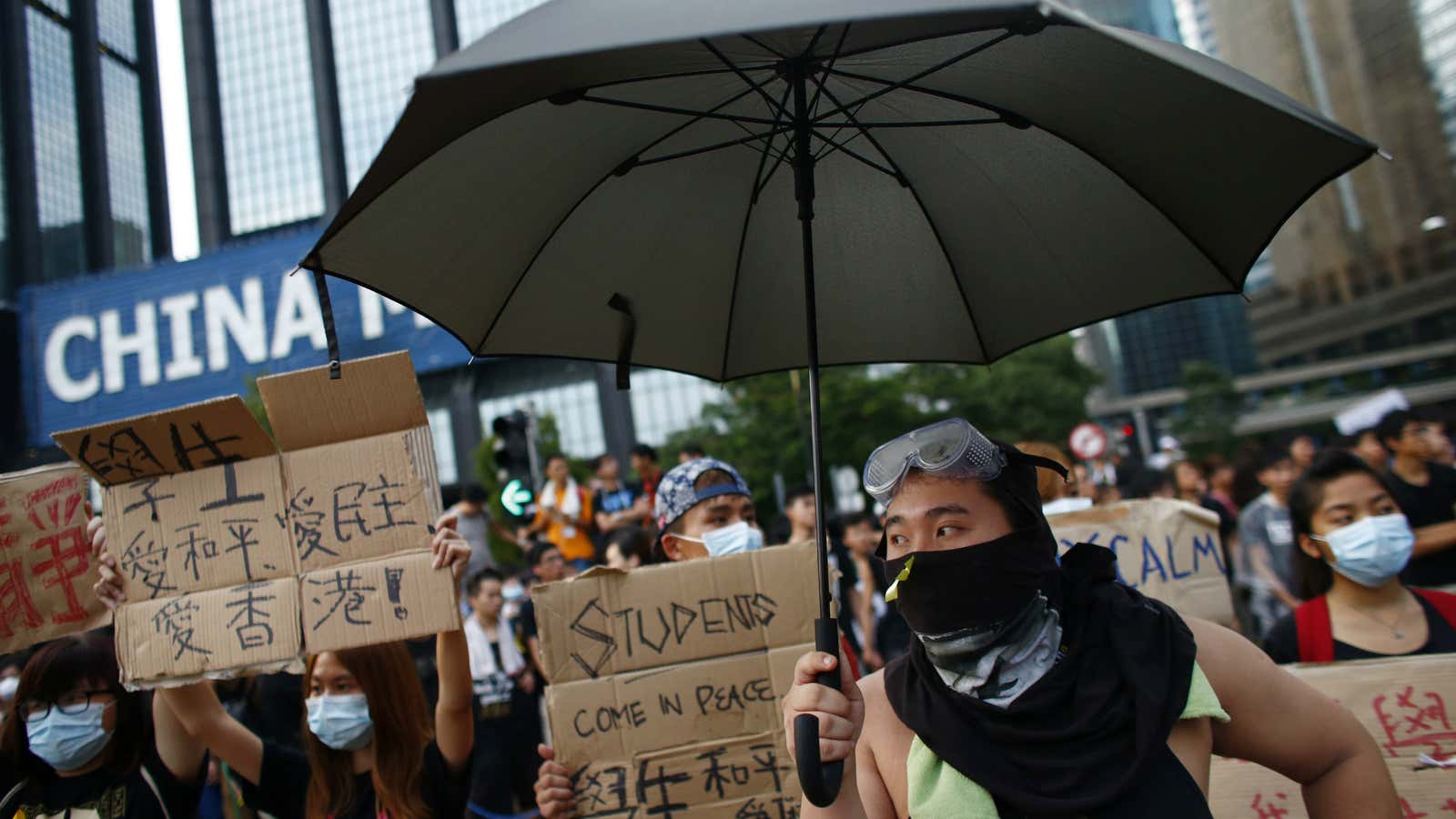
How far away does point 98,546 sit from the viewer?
2.93m

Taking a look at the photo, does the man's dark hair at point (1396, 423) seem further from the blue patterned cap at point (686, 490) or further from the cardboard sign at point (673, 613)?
the cardboard sign at point (673, 613)

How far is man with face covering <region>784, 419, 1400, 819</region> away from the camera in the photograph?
5.76 feet

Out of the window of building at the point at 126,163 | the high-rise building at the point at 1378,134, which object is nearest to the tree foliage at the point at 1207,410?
the high-rise building at the point at 1378,134

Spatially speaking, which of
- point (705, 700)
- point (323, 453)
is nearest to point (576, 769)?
point (705, 700)

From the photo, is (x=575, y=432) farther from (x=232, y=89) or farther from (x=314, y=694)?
(x=314, y=694)

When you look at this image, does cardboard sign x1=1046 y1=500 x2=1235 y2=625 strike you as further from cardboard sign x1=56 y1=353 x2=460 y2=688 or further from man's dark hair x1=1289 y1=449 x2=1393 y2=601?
cardboard sign x1=56 y1=353 x2=460 y2=688

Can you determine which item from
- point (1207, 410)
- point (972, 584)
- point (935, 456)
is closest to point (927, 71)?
point (935, 456)

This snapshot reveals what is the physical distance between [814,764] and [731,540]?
191 centimetres

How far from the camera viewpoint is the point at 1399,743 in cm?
267

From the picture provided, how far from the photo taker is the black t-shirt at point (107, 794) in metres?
3.07

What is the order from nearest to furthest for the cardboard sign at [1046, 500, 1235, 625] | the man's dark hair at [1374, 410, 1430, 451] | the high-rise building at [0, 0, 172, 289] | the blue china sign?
the cardboard sign at [1046, 500, 1235, 625], the man's dark hair at [1374, 410, 1430, 451], the blue china sign, the high-rise building at [0, 0, 172, 289]

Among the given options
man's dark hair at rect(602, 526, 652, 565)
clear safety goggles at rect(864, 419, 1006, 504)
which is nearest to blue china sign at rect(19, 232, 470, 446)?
man's dark hair at rect(602, 526, 652, 565)

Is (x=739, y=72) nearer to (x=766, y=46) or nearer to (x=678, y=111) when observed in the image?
(x=766, y=46)

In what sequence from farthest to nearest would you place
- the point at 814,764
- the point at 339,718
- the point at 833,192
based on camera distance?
the point at 339,718 → the point at 833,192 → the point at 814,764
